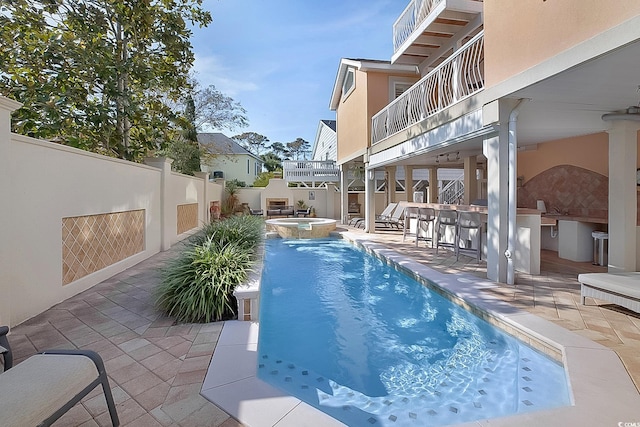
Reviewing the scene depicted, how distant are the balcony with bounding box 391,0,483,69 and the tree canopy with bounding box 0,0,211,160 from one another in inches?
273

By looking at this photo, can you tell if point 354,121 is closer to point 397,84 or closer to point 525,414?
point 397,84

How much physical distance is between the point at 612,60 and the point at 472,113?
2.44 meters

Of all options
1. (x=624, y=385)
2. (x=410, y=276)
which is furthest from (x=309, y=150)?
(x=624, y=385)

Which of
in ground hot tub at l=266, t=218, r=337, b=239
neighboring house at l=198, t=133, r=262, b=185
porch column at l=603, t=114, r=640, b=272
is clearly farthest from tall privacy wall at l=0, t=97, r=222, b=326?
neighboring house at l=198, t=133, r=262, b=185

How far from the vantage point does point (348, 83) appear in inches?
628

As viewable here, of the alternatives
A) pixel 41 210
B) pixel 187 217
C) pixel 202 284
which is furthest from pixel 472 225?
pixel 187 217

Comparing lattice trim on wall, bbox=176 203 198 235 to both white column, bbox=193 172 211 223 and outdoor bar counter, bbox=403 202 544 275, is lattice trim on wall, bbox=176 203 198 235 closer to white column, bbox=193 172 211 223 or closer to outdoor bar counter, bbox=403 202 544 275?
white column, bbox=193 172 211 223

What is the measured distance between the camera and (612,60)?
3568mm

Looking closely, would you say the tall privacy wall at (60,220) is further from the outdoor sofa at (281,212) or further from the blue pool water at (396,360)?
the outdoor sofa at (281,212)

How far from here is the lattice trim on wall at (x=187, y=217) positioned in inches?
445

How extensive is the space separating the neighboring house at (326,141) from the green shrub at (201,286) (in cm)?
2058

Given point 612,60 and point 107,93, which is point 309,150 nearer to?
point 107,93

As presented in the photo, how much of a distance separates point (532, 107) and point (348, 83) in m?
11.7

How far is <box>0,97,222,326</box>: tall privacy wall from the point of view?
372cm
